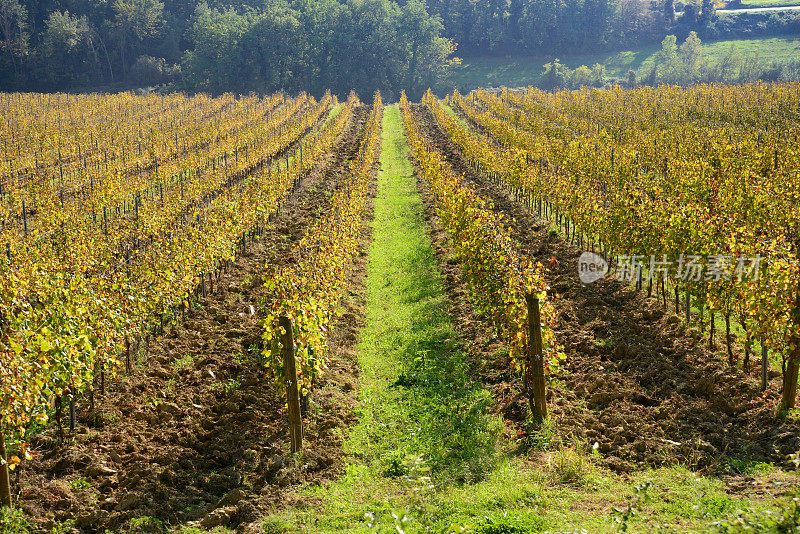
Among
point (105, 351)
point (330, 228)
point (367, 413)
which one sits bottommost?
point (367, 413)

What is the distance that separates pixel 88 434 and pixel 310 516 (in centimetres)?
384

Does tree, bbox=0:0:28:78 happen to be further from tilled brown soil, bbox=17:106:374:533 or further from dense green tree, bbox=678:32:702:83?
tilled brown soil, bbox=17:106:374:533

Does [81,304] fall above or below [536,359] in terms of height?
above

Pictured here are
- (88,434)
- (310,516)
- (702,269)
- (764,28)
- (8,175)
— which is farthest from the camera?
(764,28)

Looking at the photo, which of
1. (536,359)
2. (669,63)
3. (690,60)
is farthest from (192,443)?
(669,63)

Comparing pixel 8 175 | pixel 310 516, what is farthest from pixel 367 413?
pixel 8 175

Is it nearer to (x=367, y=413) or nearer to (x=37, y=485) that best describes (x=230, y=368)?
(x=367, y=413)

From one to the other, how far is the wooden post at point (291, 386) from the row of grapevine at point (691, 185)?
6405mm

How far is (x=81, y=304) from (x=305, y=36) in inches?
3196

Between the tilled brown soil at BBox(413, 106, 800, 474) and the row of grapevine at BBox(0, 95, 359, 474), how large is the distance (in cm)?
590

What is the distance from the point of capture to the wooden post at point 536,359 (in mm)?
8562

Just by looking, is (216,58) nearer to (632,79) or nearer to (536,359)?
(632,79)

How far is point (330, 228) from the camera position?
48.1ft

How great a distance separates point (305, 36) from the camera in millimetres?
83312
